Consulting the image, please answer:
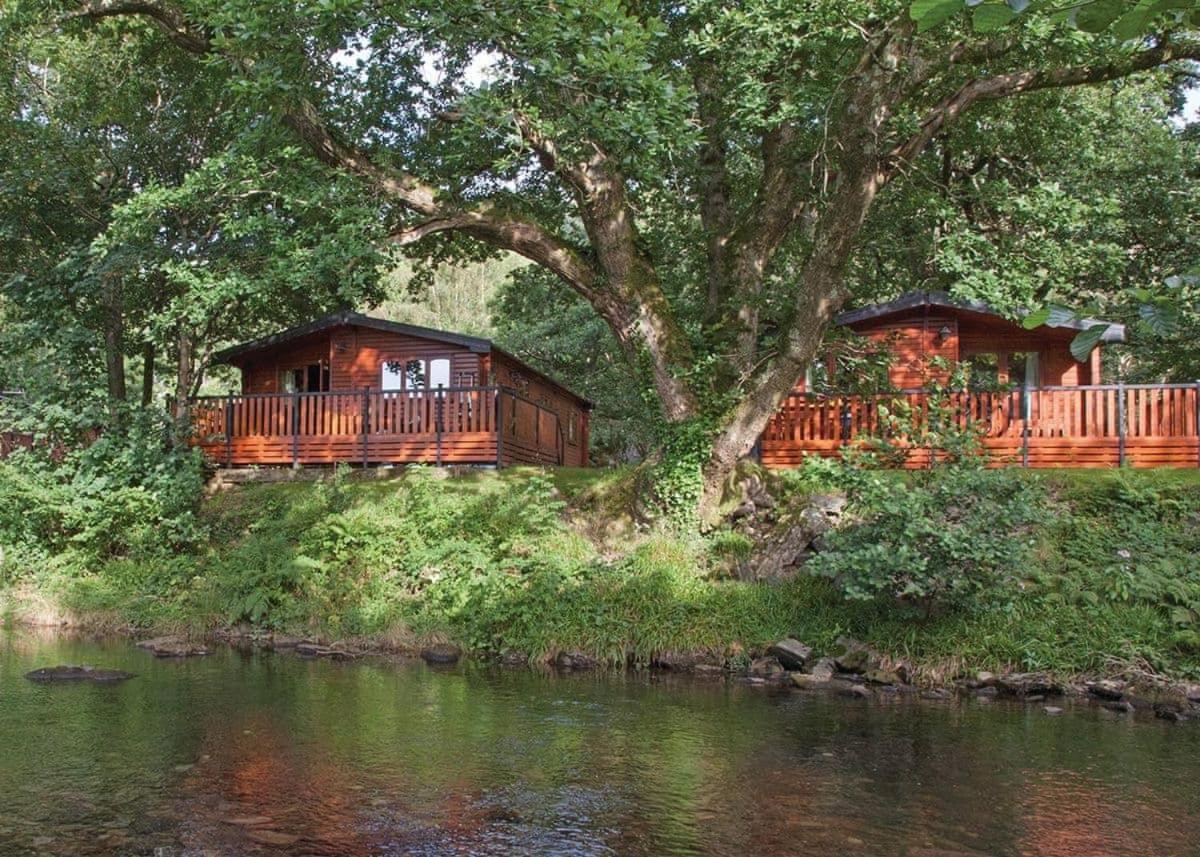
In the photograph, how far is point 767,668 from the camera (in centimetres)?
1212

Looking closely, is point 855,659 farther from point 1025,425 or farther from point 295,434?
point 295,434

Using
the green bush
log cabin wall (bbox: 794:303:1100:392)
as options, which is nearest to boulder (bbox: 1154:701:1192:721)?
the green bush

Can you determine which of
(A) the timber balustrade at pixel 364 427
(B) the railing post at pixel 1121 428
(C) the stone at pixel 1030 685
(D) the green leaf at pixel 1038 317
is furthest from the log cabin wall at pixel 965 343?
(D) the green leaf at pixel 1038 317

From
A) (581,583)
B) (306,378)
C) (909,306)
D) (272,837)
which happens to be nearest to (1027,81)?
(909,306)

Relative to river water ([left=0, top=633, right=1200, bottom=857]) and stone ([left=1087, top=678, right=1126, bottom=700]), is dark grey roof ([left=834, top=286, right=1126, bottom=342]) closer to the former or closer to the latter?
stone ([left=1087, top=678, right=1126, bottom=700])

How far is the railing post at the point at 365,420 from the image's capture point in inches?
790

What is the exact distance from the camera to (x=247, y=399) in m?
21.0

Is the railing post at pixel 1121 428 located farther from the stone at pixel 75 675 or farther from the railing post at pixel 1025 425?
the stone at pixel 75 675

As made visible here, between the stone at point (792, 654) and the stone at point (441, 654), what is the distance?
13.8 feet

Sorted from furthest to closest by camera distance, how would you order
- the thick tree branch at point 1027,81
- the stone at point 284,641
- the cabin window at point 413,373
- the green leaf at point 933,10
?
1. the cabin window at point 413,373
2. the thick tree branch at point 1027,81
3. the stone at point 284,641
4. the green leaf at point 933,10

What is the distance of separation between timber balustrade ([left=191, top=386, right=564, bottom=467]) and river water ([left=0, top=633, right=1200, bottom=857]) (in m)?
9.40

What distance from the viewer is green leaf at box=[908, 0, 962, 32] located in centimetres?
173

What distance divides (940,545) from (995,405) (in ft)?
24.1

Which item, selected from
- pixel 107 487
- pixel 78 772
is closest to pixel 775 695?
pixel 78 772
